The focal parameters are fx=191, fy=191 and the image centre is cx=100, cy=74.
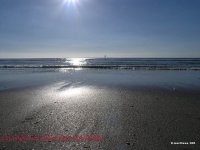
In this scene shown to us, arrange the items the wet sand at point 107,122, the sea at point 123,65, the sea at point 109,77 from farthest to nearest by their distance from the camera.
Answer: the sea at point 123,65, the sea at point 109,77, the wet sand at point 107,122

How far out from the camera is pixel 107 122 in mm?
6402

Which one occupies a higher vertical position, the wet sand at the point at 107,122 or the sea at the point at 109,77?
the wet sand at the point at 107,122

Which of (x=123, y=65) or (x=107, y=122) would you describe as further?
(x=123, y=65)

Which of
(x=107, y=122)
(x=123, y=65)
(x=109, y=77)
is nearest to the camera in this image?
(x=107, y=122)

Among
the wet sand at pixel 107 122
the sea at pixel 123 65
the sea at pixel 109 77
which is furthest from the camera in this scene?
the sea at pixel 123 65

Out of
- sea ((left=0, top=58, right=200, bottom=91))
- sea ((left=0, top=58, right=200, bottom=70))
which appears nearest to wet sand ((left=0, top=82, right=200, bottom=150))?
sea ((left=0, top=58, right=200, bottom=91))

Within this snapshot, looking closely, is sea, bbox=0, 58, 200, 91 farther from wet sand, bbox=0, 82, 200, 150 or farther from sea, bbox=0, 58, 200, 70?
wet sand, bbox=0, 82, 200, 150

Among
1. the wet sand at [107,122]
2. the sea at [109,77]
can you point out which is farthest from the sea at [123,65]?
the wet sand at [107,122]

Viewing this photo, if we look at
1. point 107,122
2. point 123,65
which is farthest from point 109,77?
point 123,65

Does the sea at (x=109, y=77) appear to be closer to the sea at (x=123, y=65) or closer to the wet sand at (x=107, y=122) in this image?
the sea at (x=123, y=65)

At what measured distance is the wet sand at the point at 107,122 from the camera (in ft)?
16.0

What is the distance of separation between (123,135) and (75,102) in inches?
169

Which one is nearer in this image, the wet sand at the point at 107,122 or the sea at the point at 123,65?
the wet sand at the point at 107,122

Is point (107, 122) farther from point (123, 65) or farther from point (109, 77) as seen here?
point (123, 65)
